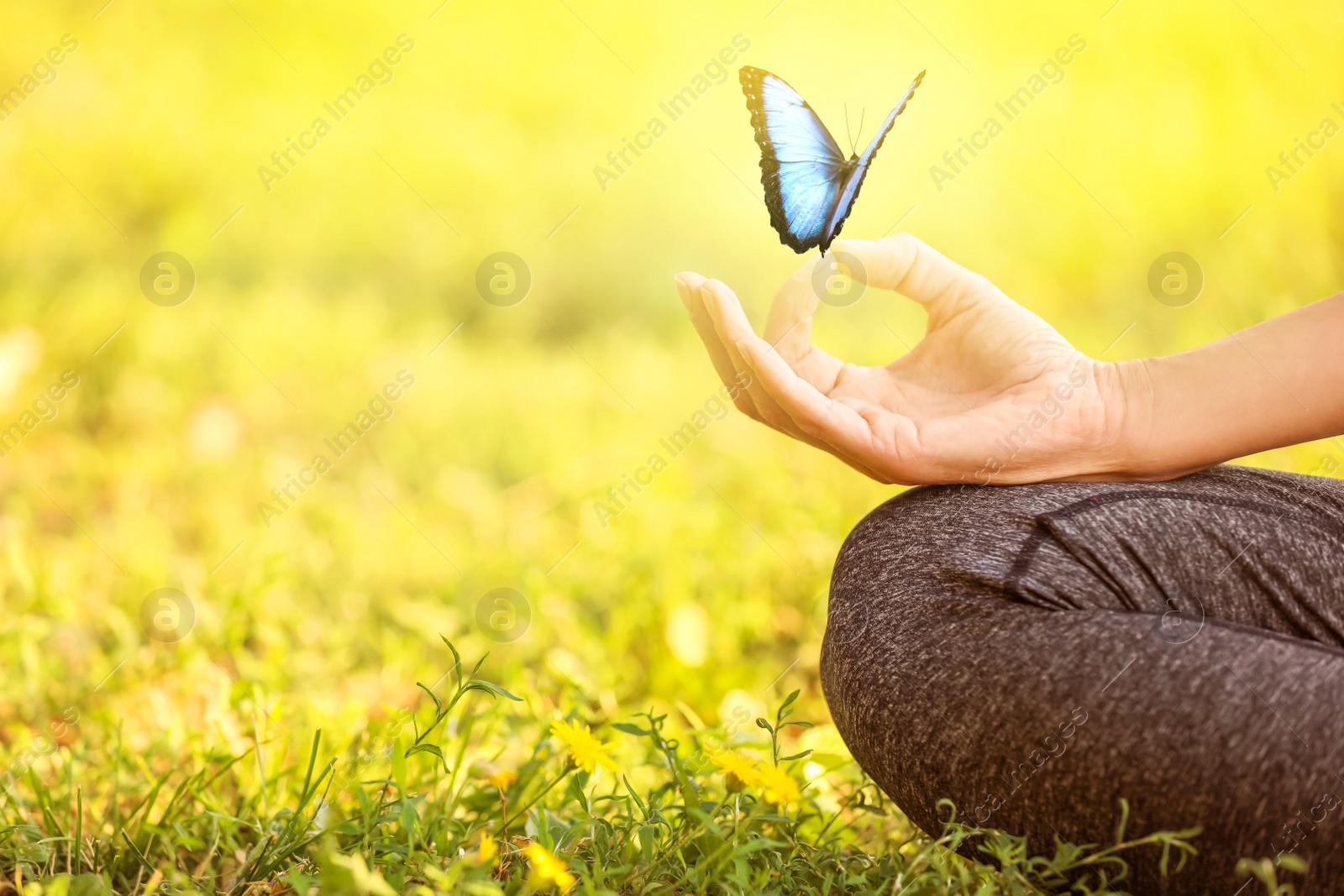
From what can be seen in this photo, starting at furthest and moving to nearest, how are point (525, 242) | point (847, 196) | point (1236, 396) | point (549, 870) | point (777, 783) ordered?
point (525, 242) < point (847, 196) < point (1236, 396) < point (777, 783) < point (549, 870)

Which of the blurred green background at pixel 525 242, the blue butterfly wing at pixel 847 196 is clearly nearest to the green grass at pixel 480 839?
the blue butterfly wing at pixel 847 196

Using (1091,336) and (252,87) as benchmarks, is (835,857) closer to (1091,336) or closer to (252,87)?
(1091,336)

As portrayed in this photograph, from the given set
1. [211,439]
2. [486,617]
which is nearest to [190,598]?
[486,617]

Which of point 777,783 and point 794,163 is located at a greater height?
point 794,163

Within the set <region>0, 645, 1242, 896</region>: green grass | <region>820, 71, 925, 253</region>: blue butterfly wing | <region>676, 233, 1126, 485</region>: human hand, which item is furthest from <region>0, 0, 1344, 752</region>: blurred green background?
<region>820, 71, 925, 253</region>: blue butterfly wing

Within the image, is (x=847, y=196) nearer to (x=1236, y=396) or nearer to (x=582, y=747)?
(x=1236, y=396)

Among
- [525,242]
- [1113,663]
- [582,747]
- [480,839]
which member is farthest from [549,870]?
[525,242]
